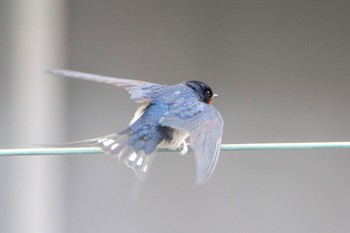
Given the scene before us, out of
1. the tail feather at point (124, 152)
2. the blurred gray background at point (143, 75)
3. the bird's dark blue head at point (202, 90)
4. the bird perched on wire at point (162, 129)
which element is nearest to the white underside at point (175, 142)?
the bird perched on wire at point (162, 129)

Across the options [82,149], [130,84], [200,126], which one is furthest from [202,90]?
[82,149]

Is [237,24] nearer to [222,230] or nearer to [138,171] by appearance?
[222,230]

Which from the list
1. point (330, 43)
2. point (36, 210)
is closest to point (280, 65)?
point (330, 43)

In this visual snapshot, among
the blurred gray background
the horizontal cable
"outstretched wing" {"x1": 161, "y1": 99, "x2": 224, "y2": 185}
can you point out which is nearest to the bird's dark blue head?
"outstretched wing" {"x1": 161, "y1": 99, "x2": 224, "y2": 185}

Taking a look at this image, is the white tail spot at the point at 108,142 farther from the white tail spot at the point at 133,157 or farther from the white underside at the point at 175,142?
the white underside at the point at 175,142

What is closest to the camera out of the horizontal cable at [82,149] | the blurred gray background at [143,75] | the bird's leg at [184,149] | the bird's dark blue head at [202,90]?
the horizontal cable at [82,149]
